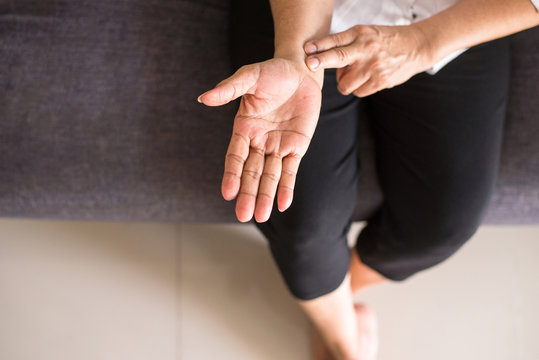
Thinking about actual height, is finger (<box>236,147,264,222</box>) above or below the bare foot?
above

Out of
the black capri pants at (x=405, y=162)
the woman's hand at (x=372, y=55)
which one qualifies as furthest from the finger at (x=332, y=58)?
the black capri pants at (x=405, y=162)

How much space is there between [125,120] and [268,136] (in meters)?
0.36

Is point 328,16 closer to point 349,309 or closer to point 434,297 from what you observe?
point 349,309

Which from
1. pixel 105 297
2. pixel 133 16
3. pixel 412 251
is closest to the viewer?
pixel 412 251

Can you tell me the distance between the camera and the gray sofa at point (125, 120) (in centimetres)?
85

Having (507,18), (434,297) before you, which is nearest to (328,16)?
(507,18)

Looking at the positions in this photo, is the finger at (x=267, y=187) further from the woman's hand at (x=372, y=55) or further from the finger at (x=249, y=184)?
the woman's hand at (x=372, y=55)

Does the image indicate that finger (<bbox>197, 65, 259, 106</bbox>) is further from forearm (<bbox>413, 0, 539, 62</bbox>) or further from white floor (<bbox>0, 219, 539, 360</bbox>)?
white floor (<bbox>0, 219, 539, 360</bbox>)

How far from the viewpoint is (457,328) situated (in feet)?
3.63

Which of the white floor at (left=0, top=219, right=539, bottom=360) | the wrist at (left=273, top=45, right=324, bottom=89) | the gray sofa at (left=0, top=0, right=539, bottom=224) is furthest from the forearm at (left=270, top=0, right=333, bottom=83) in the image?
the white floor at (left=0, top=219, right=539, bottom=360)

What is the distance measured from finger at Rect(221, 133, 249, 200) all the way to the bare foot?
582mm

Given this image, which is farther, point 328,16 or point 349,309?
point 349,309

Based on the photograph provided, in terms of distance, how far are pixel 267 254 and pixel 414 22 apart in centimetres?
68

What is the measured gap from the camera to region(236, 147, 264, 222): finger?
0.63 metres
